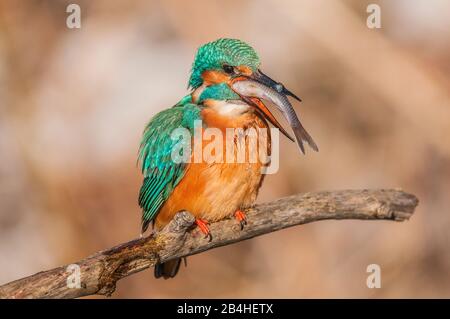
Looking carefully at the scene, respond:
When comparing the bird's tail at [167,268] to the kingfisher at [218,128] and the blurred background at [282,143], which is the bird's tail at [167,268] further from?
the blurred background at [282,143]

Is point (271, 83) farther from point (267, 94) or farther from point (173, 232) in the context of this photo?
point (173, 232)

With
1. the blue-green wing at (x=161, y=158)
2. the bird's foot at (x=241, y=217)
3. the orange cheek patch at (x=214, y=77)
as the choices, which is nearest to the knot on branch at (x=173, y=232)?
the bird's foot at (x=241, y=217)

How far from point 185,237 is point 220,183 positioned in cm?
33

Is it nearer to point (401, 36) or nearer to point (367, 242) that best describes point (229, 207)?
point (367, 242)

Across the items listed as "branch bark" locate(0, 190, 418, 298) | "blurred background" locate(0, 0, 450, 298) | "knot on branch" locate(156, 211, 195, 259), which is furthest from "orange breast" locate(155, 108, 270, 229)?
"blurred background" locate(0, 0, 450, 298)

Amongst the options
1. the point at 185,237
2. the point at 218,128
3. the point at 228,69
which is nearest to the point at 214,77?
the point at 228,69

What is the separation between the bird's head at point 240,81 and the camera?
361cm

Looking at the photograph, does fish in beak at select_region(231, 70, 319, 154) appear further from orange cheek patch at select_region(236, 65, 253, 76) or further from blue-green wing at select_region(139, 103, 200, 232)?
blue-green wing at select_region(139, 103, 200, 232)

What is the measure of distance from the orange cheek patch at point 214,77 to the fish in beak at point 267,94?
0.15 ft

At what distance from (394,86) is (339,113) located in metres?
0.42

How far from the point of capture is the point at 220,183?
11.9 feet

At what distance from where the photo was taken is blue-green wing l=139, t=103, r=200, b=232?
12.3ft

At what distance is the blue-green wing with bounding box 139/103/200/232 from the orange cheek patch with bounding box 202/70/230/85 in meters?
0.14
